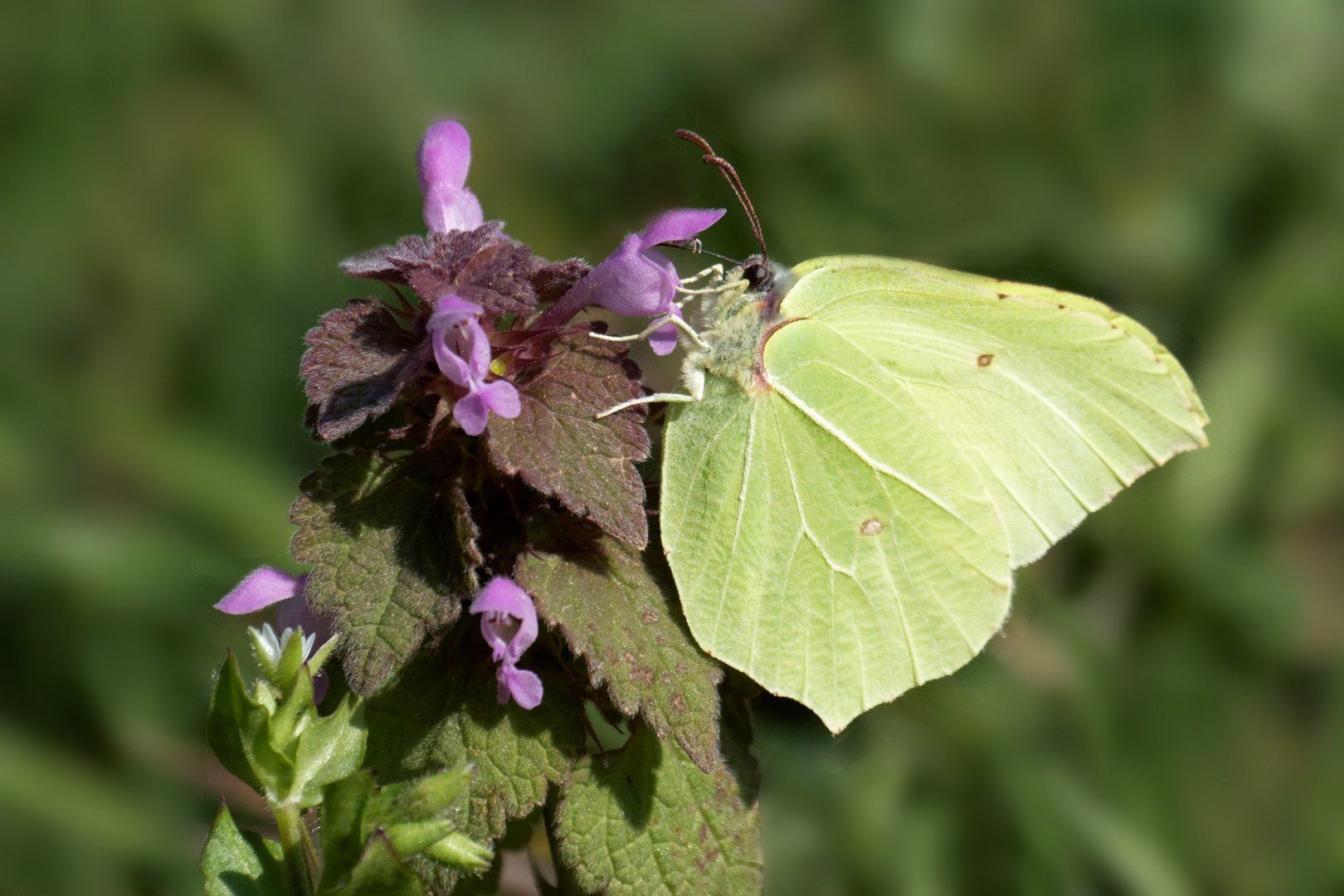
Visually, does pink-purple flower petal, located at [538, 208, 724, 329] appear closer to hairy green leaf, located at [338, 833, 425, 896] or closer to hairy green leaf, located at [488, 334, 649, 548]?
hairy green leaf, located at [488, 334, 649, 548]

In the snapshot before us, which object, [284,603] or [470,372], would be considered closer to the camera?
Result: [470,372]

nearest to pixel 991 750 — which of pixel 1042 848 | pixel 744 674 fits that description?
pixel 1042 848

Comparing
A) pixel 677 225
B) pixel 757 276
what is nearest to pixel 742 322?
pixel 757 276

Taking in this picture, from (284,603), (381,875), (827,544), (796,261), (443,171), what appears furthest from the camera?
(796,261)

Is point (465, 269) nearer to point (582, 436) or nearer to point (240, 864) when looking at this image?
point (582, 436)

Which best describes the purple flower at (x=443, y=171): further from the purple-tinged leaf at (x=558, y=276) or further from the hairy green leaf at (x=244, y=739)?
the hairy green leaf at (x=244, y=739)

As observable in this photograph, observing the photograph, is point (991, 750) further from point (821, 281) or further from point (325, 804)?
point (325, 804)
